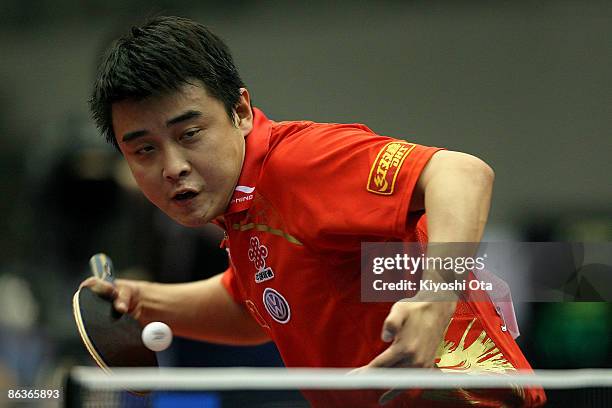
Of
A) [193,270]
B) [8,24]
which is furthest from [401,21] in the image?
[8,24]

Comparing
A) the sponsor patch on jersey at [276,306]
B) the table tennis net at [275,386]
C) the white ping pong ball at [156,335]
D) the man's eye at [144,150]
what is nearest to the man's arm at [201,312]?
the white ping pong ball at [156,335]

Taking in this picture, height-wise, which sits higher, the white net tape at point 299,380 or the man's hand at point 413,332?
the man's hand at point 413,332

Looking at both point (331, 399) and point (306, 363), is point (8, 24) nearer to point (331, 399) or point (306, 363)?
point (306, 363)

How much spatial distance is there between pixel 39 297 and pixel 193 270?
1.26ft

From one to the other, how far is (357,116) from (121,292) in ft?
2.78

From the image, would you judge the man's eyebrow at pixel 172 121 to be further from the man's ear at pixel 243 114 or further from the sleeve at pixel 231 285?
the sleeve at pixel 231 285

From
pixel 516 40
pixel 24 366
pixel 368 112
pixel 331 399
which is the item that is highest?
pixel 516 40

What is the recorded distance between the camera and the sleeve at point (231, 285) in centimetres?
192

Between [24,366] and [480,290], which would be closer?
[480,290]

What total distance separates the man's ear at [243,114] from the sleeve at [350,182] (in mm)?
152

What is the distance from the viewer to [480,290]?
165 centimetres

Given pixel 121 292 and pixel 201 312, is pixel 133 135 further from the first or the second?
pixel 201 312

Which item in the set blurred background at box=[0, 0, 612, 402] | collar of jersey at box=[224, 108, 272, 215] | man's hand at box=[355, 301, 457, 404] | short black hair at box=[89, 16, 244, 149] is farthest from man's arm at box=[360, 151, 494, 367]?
blurred background at box=[0, 0, 612, 402]

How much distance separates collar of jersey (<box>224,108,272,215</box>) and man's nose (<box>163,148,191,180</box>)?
94mm
